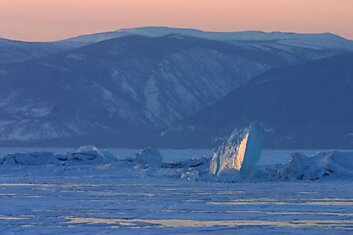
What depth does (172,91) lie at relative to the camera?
110312 millimetres

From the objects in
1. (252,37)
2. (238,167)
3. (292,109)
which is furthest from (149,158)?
(252,37)

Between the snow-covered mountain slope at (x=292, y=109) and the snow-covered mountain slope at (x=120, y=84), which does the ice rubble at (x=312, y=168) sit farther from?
the snow-covered mountain slope at (x=120, y=84)

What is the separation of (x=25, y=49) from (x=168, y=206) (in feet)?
353

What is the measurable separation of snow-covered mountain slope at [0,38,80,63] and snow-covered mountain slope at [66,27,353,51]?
905cm

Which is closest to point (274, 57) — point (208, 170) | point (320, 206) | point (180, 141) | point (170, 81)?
point (170, 81)

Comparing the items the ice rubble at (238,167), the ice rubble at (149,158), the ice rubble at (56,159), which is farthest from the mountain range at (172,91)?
A: the ice rubble at (238,167)

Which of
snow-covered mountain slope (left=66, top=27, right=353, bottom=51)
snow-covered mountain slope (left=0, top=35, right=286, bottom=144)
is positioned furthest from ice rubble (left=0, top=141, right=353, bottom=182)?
snow-covered mountain slope (left=66, top=27, right=353, bottom=51)

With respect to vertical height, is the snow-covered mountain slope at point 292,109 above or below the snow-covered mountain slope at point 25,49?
below

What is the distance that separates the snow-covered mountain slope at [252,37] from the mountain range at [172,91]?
0.61 metres

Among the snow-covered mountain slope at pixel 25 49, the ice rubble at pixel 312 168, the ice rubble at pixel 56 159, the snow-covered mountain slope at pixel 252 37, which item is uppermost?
the snow-covered mountain slope at pixel 252 37

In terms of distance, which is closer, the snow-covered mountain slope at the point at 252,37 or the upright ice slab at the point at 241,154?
the upright ice slab at the point at 241,154

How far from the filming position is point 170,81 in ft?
366

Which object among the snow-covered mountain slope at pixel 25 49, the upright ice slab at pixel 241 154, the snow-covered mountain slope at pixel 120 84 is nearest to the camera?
the upright ice slab at pixel 241 154

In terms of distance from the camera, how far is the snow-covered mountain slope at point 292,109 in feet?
293
